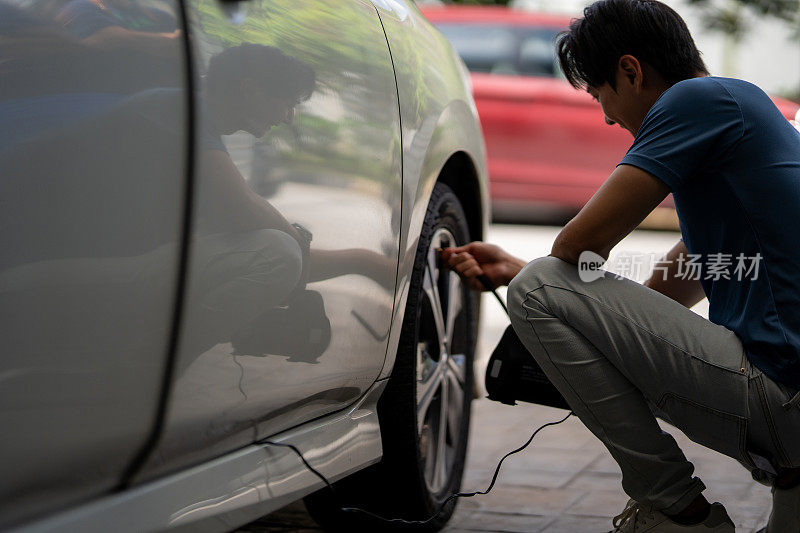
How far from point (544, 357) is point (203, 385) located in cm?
81

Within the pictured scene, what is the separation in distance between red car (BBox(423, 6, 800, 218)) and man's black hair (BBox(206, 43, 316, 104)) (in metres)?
5.51

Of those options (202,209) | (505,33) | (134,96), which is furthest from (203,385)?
(505,33)

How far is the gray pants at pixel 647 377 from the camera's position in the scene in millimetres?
1812

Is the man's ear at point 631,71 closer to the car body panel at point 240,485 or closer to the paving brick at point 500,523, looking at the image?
the car body panel at point 240,485

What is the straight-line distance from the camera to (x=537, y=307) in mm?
1914

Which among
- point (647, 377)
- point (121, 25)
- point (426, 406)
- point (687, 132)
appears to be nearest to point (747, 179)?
point (687, 132)

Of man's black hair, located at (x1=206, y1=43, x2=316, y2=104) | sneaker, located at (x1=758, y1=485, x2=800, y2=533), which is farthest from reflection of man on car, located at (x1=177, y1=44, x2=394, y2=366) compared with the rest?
sneaker, located at (x1=758, y1=485, x2=800, y2=533)

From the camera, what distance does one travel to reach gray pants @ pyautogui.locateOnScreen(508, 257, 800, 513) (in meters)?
1.81

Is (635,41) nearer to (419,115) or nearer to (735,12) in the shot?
(419,115)

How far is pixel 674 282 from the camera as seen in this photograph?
2.21 meters

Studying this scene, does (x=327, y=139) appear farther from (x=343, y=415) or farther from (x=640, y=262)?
(x=640, y=262)

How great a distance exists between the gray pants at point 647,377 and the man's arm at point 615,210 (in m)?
0.08

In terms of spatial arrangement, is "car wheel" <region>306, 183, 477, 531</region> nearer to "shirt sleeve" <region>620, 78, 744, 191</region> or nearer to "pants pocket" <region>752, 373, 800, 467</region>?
"shirt sleeve" <region>620, 78, 744, 191</region>

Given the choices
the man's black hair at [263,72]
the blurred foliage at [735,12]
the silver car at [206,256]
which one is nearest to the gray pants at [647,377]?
the silver car at [206,256]
